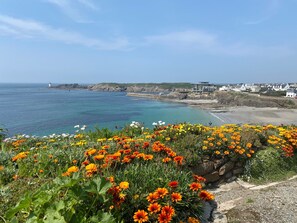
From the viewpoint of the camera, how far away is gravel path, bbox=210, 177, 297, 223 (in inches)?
152

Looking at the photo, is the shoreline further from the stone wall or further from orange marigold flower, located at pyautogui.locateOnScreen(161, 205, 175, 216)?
orange marigold flower, located at pyautogui.locateOnScreen(161, 205, 175, 216)

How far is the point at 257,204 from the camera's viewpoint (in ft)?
14.0

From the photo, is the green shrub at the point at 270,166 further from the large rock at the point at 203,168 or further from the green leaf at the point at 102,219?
the green leaf at the point at 102,219

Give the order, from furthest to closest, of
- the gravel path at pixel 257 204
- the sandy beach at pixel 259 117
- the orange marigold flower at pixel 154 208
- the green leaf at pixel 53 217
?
1. the sandy beach at pixel 259 117
2. the gravel path at pixel 257 204
3. the orange marigold flower at pixel 154 208
4. the green leaf at pixel 53 217

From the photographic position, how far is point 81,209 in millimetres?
2531

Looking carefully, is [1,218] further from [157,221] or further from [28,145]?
[28,145]

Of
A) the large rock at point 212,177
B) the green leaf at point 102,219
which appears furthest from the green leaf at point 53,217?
the large rock at point 212,177

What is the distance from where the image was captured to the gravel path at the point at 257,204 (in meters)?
3.86

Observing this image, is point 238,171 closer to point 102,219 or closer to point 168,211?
point 168,211

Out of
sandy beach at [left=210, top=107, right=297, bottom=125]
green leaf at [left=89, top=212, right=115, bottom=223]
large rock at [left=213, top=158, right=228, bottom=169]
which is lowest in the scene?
sandy beach at [left=210, top=107, right=297, bottom=125]

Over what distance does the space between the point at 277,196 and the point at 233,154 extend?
1453 mm

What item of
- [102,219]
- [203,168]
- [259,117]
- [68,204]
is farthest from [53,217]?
[259,117]

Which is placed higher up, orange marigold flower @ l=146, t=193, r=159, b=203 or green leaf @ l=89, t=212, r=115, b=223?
green leaf @ l=89, t=212, r=115, b=223

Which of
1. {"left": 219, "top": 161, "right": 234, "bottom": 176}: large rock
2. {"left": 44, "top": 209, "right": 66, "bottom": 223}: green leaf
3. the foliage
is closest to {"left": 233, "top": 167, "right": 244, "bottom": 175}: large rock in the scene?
{"left": 219, "top": 161, "right": 234, "bottom": 176}: large rock
